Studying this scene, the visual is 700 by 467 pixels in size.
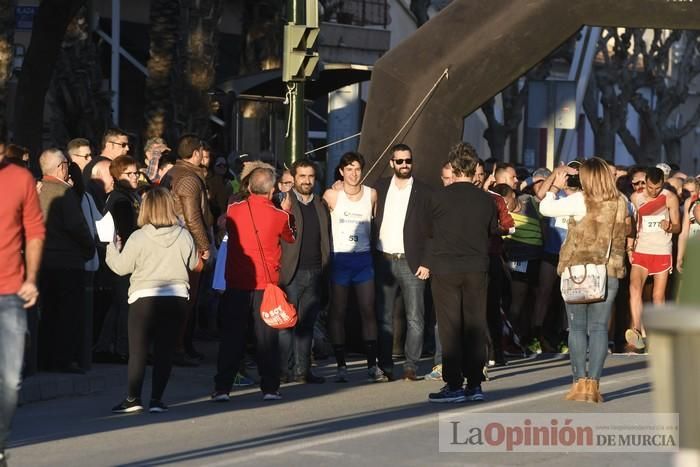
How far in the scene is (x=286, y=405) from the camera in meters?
12.5

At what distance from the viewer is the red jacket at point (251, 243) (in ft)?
42.3

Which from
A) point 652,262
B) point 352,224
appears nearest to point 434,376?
point 352,224

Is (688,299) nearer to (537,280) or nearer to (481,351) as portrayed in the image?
(481,351)

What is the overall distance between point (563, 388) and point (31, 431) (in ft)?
15.5

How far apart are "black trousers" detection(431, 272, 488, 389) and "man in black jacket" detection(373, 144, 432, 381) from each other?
4.32 ft

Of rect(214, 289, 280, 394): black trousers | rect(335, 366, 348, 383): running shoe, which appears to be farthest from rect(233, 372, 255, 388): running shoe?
rect(214, 289, 280, 394): black trousers

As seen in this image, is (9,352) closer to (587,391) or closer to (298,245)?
(587,391)

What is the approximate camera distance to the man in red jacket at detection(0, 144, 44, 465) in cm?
859

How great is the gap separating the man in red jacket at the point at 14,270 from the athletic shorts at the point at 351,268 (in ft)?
18.6

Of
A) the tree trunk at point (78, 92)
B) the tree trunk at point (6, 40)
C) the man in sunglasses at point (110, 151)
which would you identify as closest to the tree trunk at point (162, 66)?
the tree trunk at point (78, 92)

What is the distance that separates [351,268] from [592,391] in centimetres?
272

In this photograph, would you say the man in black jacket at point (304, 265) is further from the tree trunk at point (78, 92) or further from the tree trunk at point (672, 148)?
the tree trunk at point (672, 148)

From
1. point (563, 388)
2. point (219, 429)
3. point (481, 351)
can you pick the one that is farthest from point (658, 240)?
point (219, 429)

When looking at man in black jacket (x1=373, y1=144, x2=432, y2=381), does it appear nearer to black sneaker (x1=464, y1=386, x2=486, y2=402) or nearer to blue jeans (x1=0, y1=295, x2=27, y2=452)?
black sneaker (x1=464, y1=386, x2=486, y2=402)
